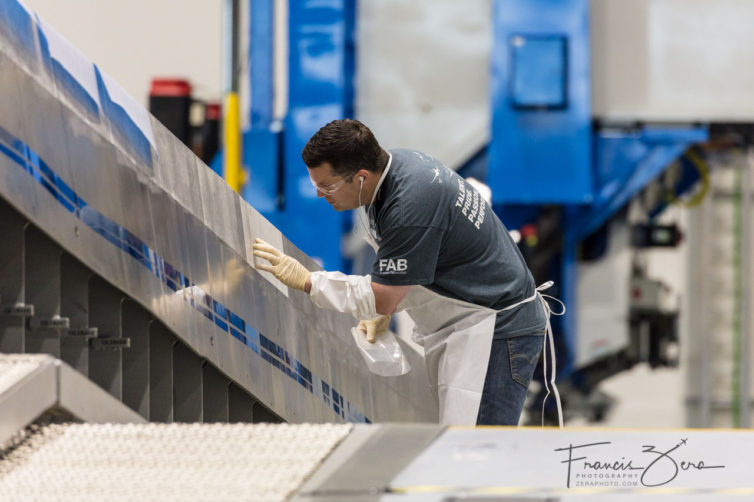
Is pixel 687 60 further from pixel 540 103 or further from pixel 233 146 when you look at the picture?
pixel 233 146

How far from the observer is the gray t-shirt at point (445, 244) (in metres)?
2.13

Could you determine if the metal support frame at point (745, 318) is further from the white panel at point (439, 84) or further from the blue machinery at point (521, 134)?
the white panel at point (439, 84)

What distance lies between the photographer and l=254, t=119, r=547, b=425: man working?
2.14 meters

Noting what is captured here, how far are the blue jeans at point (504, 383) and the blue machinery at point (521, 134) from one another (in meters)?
1.79

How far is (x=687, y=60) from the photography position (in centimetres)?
403

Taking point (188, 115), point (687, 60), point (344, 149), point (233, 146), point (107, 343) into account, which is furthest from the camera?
point (188, 115)

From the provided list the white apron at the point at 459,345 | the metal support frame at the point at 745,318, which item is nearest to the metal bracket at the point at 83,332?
the white apron at the point at 459,345

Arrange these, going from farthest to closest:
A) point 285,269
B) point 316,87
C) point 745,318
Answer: point 745,318 → point 316,87 → point 285,269

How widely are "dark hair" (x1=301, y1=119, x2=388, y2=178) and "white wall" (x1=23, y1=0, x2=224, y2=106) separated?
4.76m

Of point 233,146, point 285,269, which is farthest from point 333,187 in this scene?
point 233,146

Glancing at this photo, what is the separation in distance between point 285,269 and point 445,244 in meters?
0.37

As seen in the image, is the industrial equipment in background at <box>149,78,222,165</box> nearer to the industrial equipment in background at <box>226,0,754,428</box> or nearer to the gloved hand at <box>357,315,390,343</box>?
the industrial equipment in background at <box>226,0,754,428</box>

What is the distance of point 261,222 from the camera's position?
2.40m

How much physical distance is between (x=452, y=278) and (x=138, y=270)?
2.38 feet
